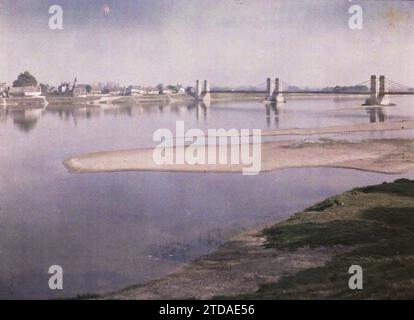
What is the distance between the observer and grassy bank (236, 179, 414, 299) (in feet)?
15.4

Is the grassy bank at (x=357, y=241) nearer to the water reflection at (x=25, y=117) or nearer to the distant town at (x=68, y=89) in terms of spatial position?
the distant town at (x=68, y=89)

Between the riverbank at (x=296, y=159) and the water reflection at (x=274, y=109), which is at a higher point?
the water reflection at (x=274, y=109)

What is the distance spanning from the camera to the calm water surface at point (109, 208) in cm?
660

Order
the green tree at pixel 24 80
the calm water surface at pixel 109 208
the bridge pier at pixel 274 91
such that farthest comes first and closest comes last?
the bridge pier at pixel 274 91 < the green tree at pixel 24 80 < the calm water surface at pixel 109 208

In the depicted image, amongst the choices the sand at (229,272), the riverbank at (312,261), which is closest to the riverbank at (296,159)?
the riverbank at (312,261)

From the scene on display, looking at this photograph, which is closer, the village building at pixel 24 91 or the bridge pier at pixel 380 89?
the village building at pixel 24 91

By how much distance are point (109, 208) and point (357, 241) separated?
186 inches

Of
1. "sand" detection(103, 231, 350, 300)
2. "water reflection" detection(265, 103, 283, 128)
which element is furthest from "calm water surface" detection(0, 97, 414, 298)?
"water reflection" detection(265, 103, 283, 128)

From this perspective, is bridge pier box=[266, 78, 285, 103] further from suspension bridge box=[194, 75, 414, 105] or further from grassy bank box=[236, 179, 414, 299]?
grassy bank box=[236, 179, 414, 299]

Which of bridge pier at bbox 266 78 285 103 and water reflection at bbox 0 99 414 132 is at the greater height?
bridge pier at bbox 266 78 285 103

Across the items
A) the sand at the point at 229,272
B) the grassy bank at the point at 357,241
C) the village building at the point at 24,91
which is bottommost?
the sand at the point at 229,272

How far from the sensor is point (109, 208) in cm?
950

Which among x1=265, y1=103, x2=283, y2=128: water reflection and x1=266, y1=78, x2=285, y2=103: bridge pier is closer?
x1=265, y1=103, x2=283, y2=128: water reflection

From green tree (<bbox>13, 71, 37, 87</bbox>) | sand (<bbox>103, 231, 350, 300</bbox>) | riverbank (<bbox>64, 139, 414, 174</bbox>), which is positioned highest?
green tree (<bbox>13, 71, 37, 87</bbox>)
